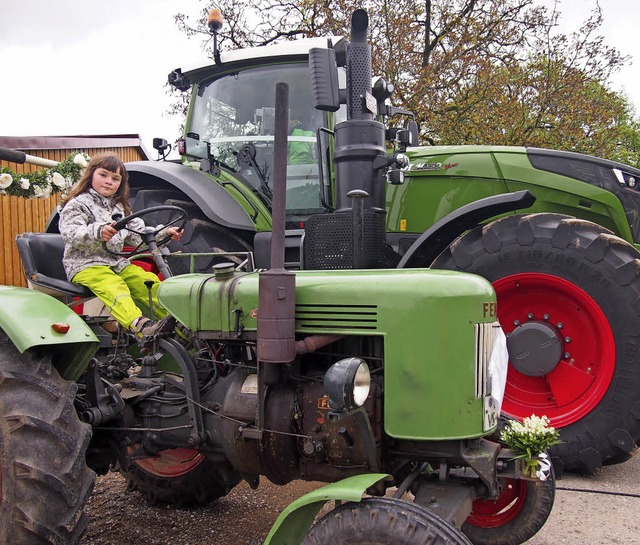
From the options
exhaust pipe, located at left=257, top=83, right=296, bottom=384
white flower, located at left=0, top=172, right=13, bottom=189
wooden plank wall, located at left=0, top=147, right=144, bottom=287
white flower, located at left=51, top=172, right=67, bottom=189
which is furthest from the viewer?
wooden plank wall, located at left=0, top=147, right=144, bottom=287

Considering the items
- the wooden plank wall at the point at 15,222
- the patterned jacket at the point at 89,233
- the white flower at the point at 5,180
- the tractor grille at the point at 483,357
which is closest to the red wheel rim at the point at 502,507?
the tractor grille at the point at 483,357

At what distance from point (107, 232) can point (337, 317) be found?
1.47 metres

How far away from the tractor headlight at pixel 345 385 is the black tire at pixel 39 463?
1.04 metres

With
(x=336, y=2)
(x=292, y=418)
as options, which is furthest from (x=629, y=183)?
(x=336, y=2)

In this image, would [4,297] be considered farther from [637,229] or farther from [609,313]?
[637,229]

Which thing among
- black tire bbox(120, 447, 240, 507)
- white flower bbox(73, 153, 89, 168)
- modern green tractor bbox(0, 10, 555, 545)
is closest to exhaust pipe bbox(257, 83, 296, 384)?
modern green tractor bbox(0, 10, 555, 545)

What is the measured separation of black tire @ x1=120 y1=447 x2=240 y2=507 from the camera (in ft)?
10.8

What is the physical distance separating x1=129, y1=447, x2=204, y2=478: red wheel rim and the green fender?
1.11 m

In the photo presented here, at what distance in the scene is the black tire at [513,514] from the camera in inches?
106

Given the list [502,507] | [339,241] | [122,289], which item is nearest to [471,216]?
[339,241]

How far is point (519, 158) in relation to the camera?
471 cm

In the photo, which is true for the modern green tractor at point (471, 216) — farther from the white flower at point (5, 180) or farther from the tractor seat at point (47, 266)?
the tractor seat at point (47, 266)

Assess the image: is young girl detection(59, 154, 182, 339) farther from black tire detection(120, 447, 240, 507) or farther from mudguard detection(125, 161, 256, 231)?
mudguard detection(125, 161, 256, 231)

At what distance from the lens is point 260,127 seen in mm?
5402
